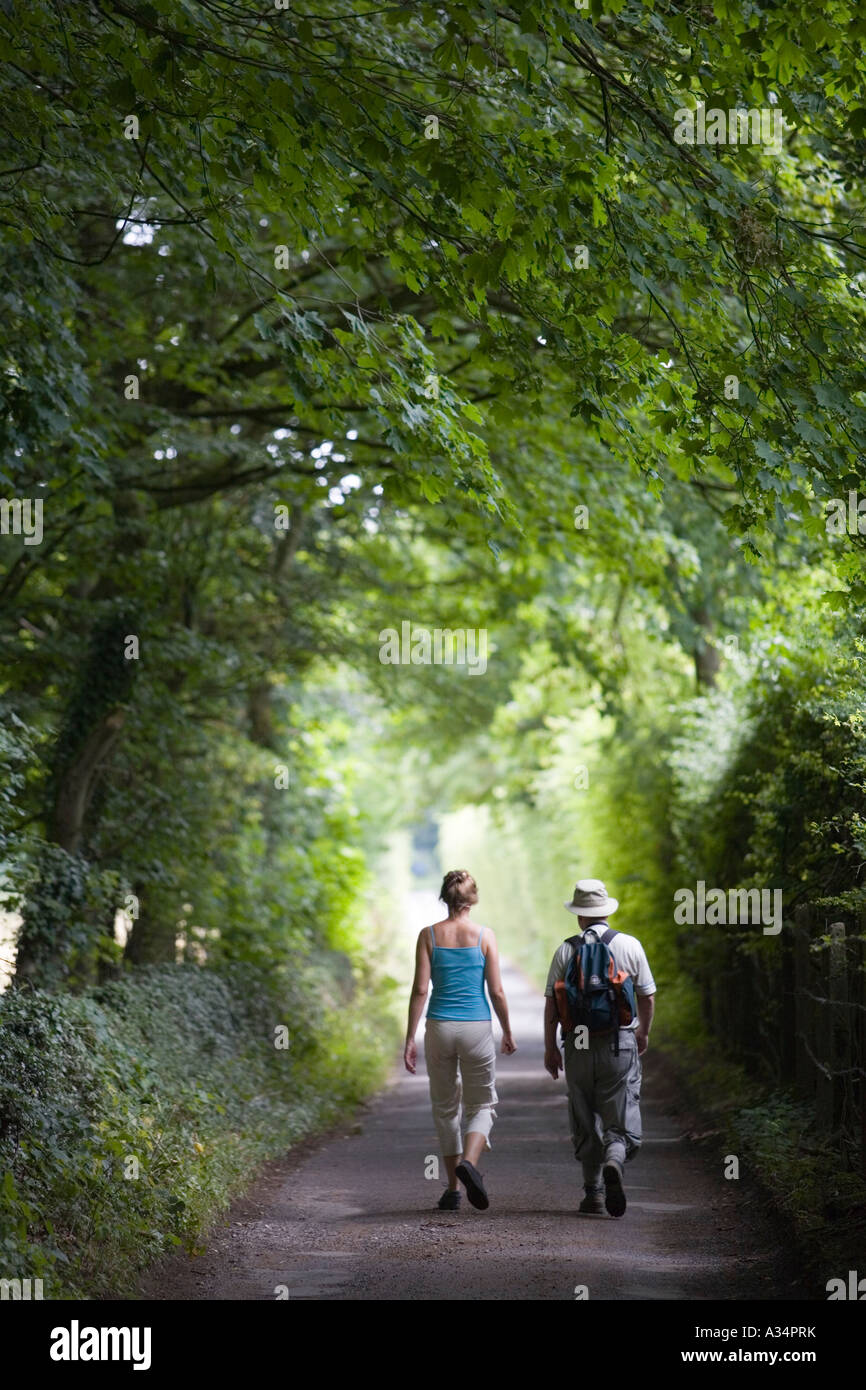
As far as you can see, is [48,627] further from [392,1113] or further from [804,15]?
[804,15]

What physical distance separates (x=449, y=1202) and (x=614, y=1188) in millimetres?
1093

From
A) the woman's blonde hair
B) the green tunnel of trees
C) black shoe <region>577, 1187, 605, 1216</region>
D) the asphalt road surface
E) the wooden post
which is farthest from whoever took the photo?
the wooden post

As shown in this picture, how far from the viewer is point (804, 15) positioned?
6898mm

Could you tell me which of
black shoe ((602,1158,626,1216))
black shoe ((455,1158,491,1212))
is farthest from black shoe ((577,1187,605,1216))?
black shoe ((455,1158,491,1212))

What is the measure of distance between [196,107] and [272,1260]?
629cm

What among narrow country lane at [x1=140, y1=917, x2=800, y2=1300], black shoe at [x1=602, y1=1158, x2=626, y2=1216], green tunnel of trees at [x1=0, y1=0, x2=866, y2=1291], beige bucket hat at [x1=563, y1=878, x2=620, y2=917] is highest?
green tunnel of trees at [x1=0, y1=0, x2=866, y2=1291]

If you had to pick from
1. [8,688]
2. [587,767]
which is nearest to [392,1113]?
[8,688]

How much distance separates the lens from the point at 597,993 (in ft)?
27.9

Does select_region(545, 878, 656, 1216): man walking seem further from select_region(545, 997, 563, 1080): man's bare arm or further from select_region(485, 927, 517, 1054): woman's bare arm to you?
select_region(485, 927, 517, 1054): woman's bare arm

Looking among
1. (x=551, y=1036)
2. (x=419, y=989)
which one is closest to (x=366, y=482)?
(x=419, y=989)

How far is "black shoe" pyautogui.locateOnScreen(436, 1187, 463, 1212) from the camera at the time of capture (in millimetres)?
8766

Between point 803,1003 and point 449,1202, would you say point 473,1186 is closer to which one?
point 449,1202

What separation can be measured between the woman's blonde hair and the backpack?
0.78 metres

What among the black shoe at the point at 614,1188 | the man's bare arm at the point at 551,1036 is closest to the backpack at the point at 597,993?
the man's bare arm at the point at 551,1036
